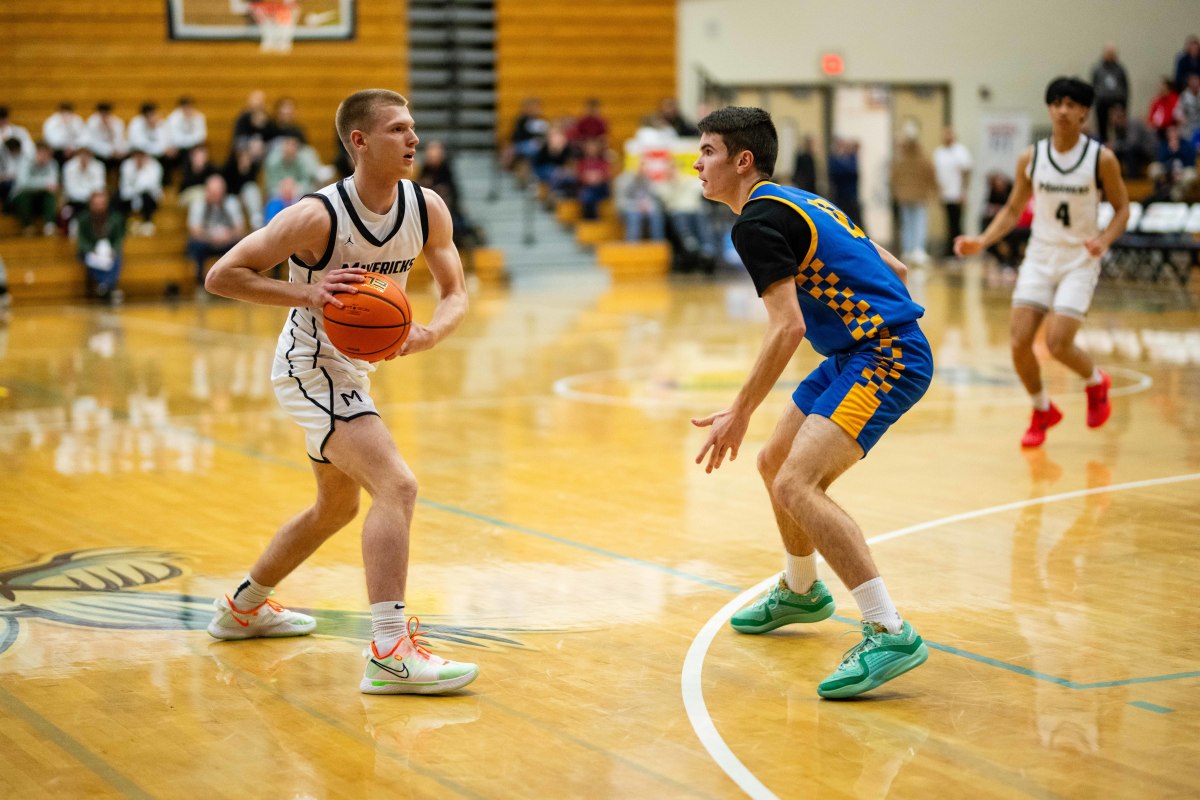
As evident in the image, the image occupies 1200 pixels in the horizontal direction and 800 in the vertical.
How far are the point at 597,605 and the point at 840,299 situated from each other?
1625mm

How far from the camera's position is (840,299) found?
4695 millimetres

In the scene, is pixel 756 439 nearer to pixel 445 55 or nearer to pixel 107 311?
pixel 107 311

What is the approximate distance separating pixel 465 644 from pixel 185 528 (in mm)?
2337

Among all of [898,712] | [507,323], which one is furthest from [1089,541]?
[507,323]

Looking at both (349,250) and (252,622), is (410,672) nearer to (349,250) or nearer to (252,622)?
(252,622)

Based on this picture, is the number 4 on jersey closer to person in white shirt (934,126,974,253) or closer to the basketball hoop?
person in white shirt (934,126,974,253)

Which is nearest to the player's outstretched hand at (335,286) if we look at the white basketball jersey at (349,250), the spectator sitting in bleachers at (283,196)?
the white basketball jersey at (349,250)

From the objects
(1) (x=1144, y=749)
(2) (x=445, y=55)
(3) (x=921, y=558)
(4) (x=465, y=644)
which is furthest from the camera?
(2) (x=445, y=55)

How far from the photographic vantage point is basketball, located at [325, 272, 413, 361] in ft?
14.9

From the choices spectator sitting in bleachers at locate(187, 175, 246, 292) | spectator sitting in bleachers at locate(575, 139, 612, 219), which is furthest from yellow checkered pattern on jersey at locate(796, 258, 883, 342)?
spectator sitting in bleachers at locate(575, 139, 612, 219)

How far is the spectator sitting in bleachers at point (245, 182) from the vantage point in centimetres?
2045

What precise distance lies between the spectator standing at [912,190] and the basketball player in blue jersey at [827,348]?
20.2 meters

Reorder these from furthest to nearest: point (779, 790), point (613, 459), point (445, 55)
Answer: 1. point (445, 55)
2. point (613, 459)
3. point (779, 790)

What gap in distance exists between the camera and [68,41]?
21828 millimetres
